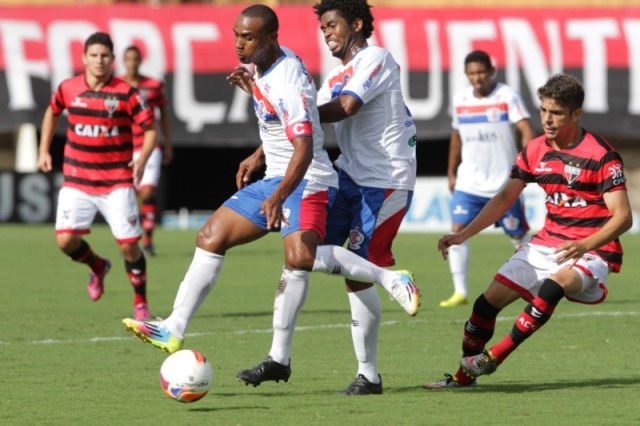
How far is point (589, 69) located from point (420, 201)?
141 inches

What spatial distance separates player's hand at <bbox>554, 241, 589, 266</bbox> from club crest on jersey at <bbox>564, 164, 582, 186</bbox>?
0.44 metres

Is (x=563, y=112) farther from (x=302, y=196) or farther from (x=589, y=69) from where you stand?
(x=589, y=69)

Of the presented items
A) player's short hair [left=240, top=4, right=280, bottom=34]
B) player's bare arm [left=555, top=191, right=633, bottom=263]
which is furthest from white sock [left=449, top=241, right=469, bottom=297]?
player's short hair [left=240, top=4, right=280, bottom=34]

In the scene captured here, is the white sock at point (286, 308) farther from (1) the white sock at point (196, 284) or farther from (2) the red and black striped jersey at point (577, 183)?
(2) the red and black striped jersey at point (577, 183)

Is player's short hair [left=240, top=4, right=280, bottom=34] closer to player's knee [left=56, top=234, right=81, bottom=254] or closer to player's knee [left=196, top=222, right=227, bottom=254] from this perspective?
player's knee [left=196, top=222, right=227, bottom=254]

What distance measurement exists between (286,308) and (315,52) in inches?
647

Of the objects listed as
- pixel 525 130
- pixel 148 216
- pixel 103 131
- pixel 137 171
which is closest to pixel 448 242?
pixel 137 171

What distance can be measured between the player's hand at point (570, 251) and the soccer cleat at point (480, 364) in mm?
729

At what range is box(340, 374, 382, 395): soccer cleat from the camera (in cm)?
797

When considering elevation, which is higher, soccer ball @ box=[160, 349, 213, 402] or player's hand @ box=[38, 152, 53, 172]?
player's hand @ box=[38, 152, 53, 172]

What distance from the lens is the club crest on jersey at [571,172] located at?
8086 mm

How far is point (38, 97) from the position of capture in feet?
78.1

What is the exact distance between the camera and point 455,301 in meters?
13.1

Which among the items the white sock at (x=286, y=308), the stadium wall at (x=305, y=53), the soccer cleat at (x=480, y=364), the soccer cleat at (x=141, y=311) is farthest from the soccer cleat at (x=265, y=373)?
the stadium wall at (x=305, y=53)
